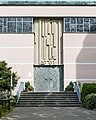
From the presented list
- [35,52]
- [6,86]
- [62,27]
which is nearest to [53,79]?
[35,52]

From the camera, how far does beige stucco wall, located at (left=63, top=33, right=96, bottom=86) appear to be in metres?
30.5

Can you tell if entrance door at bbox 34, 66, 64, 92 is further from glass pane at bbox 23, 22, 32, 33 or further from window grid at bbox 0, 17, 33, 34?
window grid at bbox 0, 17, 33, 34

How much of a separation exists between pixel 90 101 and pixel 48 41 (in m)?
12.7

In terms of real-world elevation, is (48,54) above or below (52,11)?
below

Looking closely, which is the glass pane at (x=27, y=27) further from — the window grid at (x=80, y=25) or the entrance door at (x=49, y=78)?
the entrance door at (x=49, y=78)

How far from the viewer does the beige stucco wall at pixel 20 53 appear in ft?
99.9

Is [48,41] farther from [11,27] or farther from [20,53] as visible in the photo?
[11,27]

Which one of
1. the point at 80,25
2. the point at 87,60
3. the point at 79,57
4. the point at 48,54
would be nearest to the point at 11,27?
the point at 48,54

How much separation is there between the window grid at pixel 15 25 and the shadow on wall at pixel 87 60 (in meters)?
5.89

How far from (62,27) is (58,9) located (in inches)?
76.3

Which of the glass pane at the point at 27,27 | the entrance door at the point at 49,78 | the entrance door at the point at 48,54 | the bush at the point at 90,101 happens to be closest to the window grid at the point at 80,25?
the entrance door at the point at 48,54

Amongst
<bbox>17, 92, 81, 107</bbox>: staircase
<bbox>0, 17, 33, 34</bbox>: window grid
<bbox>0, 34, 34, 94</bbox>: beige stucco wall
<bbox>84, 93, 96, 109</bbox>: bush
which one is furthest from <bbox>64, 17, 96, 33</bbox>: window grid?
<bbox>84, 93, 96, 109</bbox>: bush

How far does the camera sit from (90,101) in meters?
20.3

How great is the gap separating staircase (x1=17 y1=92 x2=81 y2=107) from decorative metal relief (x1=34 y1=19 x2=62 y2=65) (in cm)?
671
